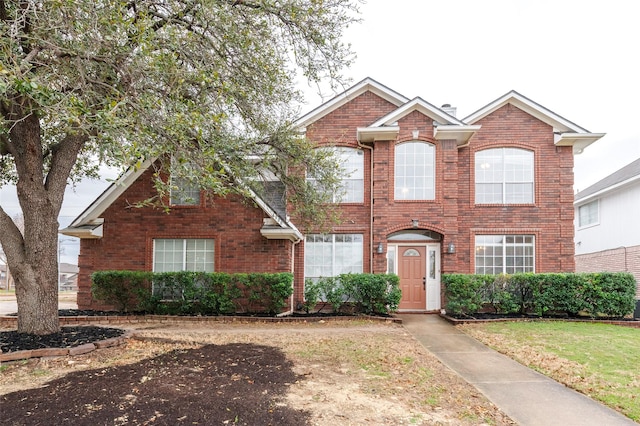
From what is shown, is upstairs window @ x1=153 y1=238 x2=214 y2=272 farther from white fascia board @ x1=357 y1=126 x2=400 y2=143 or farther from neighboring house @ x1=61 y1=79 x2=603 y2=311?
white fascia board @ x1=357 y1=126 x2=400 y2=143

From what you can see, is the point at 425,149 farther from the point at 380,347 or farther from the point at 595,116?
the point at 595,116

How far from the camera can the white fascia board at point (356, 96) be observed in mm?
14672

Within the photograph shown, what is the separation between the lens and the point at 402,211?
13961 millimetres

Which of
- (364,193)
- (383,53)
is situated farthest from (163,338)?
(383,53)

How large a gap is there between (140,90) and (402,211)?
914 centimetres

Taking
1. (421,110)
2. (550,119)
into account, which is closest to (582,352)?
(421,110)

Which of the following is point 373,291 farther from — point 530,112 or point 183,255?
point 530,112

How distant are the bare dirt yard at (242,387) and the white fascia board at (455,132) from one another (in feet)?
24.9

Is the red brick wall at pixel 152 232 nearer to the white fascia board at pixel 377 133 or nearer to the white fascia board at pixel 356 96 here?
the white fascia board at pixel 356 96

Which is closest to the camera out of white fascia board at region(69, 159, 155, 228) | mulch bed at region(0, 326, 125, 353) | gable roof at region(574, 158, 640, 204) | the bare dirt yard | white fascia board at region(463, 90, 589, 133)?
the bare dirt yard

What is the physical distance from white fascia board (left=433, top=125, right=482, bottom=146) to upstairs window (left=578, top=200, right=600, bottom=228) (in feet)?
39.5

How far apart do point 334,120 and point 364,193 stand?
276cm

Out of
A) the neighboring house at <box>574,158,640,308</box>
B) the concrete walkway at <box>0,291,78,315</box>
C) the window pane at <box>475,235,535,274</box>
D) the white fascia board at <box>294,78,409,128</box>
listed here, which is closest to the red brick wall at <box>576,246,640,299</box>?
the neighboring house at <box>574,158,640,308</box>

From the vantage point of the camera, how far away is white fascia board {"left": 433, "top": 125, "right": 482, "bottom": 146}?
1352cm
